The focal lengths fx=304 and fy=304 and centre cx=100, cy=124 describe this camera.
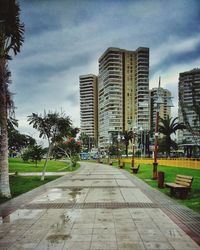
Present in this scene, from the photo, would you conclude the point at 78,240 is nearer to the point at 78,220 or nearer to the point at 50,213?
the point at 78,220

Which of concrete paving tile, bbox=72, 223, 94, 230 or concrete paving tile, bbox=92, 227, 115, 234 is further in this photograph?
concrete paving tile, bbox=72, 223, 94, 230

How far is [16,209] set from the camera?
32.7 ft

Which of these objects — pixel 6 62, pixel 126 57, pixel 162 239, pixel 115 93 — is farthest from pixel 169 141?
pixel 126 57

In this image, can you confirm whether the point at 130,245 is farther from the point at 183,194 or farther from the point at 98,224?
the point at 183,194

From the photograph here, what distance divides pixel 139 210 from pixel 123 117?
159 meters

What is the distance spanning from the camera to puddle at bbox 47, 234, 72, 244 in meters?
6.28

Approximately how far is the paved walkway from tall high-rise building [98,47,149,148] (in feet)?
493

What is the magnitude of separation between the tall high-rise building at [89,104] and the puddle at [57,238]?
616 feet

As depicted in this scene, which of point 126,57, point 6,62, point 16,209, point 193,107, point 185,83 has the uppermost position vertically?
point 126,57

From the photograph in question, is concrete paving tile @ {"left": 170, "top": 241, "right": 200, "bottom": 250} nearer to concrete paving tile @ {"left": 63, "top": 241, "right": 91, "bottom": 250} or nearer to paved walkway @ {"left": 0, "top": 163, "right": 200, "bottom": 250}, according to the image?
paved walkway @ {"left": 0, "top": 163, "right": 200, "bottom": 250}

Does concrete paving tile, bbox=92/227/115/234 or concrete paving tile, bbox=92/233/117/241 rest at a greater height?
concrete paving tile, bbox=92/233/117/241

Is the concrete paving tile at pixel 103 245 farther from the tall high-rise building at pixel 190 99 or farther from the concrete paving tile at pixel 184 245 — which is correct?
the tall high-rise building at pixel 190 99

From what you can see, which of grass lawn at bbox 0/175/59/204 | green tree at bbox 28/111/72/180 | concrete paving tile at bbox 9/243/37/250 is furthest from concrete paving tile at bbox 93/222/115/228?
green tree at bbox 28/111/72/180

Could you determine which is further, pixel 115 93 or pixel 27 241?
pixel 115 93
